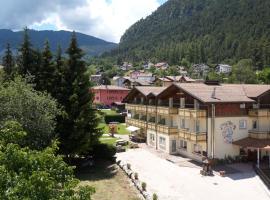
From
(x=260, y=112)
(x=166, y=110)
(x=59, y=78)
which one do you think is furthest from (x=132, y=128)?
(x=260, y=112)

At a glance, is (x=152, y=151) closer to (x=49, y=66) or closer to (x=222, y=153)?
(x=222, y=153)

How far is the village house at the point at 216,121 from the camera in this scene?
139ft

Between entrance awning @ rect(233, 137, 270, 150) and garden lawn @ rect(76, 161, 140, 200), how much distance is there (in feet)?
41.0

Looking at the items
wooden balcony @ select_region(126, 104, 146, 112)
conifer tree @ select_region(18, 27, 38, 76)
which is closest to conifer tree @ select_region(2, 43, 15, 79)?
conifer tree @ select_region(18, 27, 38, 76)

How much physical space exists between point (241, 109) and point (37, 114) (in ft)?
70.0

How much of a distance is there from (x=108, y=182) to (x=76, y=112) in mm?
8252

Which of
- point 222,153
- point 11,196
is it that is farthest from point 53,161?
point 222,153

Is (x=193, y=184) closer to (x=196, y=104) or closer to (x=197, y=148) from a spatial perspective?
(x=197, y=148)

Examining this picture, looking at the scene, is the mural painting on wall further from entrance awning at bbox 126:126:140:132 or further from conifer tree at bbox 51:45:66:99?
entrance awning at bbox 126:126:140:132

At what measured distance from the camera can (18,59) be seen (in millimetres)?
42875

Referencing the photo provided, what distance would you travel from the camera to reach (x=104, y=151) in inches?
1753

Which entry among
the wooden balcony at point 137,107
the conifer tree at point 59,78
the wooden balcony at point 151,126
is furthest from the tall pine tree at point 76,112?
the wooden balcony at point 137,107

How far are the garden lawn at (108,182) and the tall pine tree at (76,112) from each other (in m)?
2.43

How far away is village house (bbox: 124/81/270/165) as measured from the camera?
139 feet
